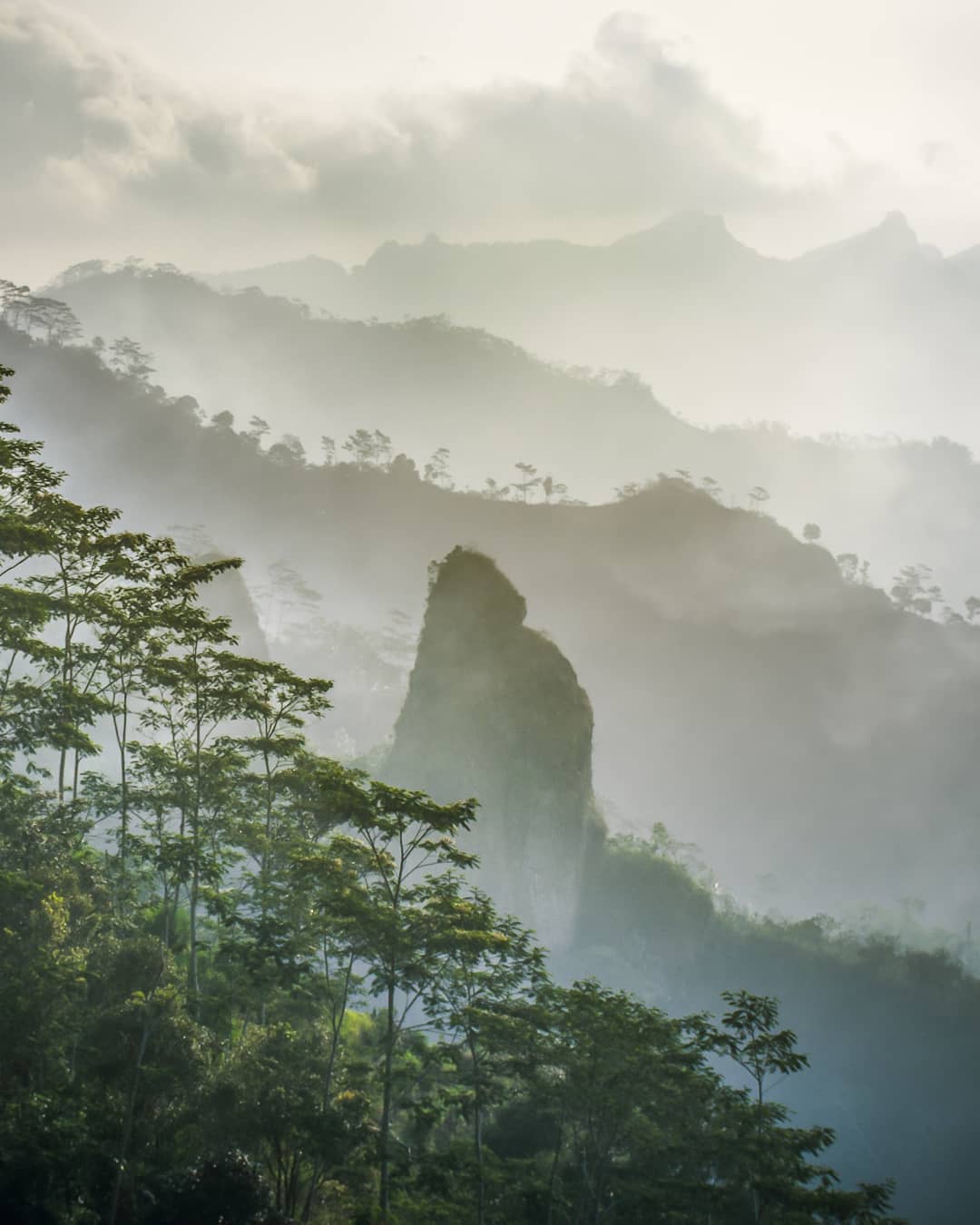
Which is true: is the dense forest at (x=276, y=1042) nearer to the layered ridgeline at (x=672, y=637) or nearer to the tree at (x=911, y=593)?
the layered ridgeline at (x=672, y=637)

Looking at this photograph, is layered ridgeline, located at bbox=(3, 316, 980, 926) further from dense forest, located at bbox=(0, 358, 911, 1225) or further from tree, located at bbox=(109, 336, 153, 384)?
dense forest, located at bbox=(0, 358, 911, 1225)

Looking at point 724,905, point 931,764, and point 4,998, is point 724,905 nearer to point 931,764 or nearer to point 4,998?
point 931,764

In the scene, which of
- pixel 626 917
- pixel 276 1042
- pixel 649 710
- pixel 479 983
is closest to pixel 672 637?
pixel 649 710

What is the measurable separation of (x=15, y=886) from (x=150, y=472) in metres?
117

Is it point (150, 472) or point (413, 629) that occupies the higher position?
point (150, 472)

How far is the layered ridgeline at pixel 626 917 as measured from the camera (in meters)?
60.3

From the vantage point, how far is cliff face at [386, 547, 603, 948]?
198ft

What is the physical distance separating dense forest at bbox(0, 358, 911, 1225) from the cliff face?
41168 millimetres

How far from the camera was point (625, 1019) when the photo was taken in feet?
49.4

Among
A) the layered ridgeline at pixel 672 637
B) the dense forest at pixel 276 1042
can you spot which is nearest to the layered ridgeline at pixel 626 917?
the layered ridgeline at pixel 672 637

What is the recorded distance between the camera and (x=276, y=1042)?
16.2 meters

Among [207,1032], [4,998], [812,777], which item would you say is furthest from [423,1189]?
[812,777]

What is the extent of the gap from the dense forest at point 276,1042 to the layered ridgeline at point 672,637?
85.6 m

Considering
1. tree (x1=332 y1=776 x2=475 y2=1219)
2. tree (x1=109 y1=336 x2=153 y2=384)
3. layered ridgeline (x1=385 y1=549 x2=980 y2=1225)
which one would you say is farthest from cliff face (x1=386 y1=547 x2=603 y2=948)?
tree (x1=109 y1=336 x2=153 y2=384)
